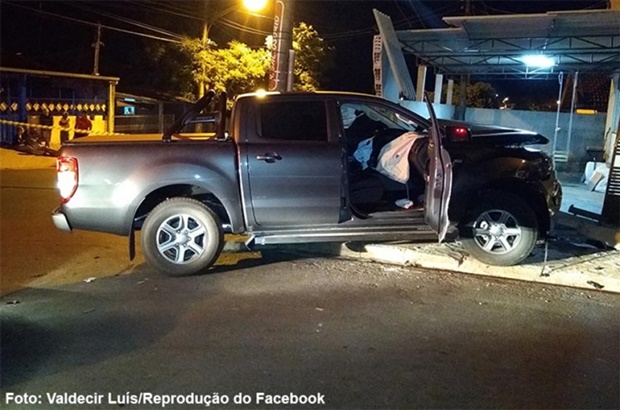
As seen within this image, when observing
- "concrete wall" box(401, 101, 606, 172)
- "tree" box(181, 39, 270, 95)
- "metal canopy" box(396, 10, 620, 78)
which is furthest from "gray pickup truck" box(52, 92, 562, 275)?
"tree" box(181, 39, 270, 95)

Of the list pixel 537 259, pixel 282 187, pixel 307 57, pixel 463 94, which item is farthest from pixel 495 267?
pixel 307 57

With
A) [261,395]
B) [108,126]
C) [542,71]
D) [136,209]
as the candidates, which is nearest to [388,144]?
[136,209]

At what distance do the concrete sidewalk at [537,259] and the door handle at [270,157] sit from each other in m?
1.64

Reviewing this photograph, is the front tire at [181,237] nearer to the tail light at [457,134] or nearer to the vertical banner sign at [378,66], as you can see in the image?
the tail light at [457,134]

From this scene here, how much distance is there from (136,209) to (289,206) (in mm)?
1470

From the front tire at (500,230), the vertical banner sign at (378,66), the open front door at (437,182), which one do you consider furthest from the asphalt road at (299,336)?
the vertical banner sign at (378,66)

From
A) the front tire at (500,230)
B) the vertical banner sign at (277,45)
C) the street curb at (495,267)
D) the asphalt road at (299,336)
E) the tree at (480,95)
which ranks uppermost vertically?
the tree at (480,95)

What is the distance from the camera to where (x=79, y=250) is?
7832 millimetres

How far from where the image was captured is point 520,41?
17125 millimetres

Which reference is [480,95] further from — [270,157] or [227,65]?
[270,157]

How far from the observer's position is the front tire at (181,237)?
6586mm

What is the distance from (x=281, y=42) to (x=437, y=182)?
4.54m

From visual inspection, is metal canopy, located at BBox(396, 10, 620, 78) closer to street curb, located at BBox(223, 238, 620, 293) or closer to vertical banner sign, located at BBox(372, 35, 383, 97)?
vertical banner sign, located at BBox(372, 35, 383, 97)

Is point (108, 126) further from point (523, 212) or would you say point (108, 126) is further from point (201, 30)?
point (523, 212)
